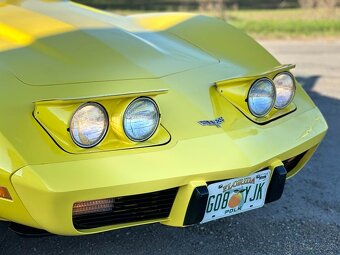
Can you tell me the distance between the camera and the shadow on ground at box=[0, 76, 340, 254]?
260 cm

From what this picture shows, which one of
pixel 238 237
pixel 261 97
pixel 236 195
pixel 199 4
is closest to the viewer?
pixel 236 195

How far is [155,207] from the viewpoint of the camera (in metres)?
2.13

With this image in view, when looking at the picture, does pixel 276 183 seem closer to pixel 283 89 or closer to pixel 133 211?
pixel 283 89

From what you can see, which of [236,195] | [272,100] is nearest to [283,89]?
[272,100]

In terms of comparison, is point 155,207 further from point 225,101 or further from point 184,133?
point 225,101

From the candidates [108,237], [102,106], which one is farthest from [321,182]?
[102,106]

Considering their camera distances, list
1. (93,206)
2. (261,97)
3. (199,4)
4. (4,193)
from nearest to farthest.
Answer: (4,193)
(93,206)
(261,97)
(199,4)

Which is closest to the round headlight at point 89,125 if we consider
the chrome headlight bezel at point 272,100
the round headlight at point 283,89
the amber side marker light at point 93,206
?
the amber side marker light at point 93,206

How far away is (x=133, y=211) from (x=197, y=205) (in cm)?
28

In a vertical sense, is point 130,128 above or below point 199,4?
above

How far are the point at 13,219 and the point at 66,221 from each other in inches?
9.0

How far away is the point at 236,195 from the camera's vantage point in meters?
2.27

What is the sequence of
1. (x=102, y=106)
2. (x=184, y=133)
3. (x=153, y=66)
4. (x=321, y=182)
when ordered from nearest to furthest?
(x=102, y=106), (x=184, y=133), (x=153, y=66), (x=321, y=182)

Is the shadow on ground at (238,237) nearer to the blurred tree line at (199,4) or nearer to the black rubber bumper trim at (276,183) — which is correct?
the black rubber bumper trim at (276,183)
